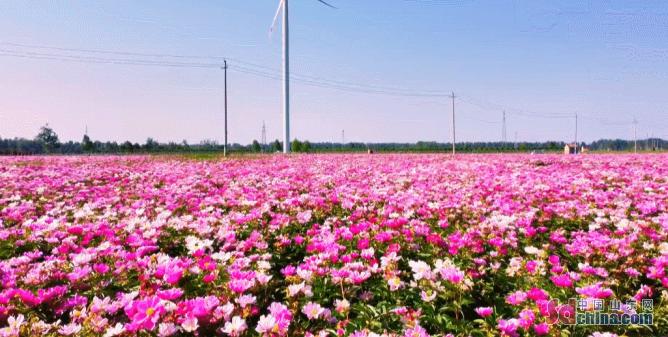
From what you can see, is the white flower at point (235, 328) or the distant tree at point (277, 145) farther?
the distant tree at point (277, 145)

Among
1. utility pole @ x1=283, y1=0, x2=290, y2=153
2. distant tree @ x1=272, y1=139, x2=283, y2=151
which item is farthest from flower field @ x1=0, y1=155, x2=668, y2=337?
distant tree @ x1=272, y1=139, x2=283, y2=151

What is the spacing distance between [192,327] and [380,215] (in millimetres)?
3373

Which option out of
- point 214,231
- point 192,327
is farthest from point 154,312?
point 214,231

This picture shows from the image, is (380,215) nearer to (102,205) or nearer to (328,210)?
(328,210)

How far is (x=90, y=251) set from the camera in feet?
11.8

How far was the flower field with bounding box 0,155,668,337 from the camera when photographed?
2.40 metres

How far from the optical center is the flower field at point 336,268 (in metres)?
2.40

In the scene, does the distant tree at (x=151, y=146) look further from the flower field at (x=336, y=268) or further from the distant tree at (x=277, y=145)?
the flower field at (x=336, y=268)

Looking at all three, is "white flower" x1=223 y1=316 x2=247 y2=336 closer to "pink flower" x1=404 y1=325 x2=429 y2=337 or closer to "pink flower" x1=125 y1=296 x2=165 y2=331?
"pink flower" x1=125 y1=296 x2=165 y2=331

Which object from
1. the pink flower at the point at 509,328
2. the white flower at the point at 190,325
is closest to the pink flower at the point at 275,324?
the white flower at the point at 190,325

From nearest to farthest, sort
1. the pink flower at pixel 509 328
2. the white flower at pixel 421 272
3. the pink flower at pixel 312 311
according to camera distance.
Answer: the pink flower at pixel 509 328, the pink flower at pixel 312 311, the white flower at pixel 421 272

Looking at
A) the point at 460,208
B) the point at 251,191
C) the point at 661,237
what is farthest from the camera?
the point at 251,191

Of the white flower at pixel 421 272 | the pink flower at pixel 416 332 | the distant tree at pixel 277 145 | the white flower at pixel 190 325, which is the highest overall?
the distant tree at pixel 277 145

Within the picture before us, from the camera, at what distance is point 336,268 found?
328 cm
